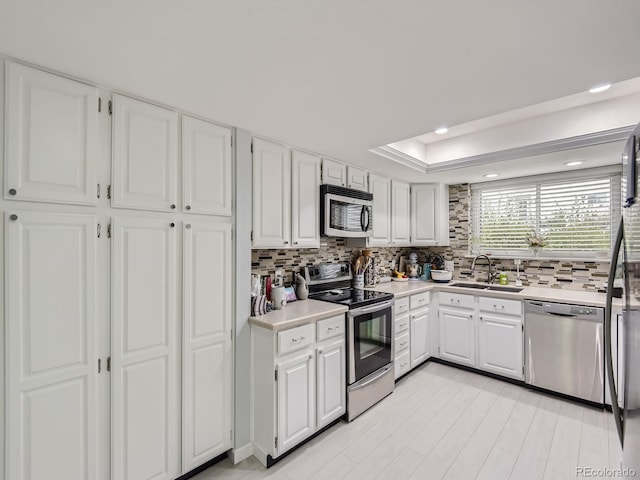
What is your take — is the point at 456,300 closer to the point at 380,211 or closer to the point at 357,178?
the point at 380,211

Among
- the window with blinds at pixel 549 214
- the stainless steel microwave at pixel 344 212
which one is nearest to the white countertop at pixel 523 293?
the window with blinds at pixel 549 214

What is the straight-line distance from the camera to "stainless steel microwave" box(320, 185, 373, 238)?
→ 2.78 metres

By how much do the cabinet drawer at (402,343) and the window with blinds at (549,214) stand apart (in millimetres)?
1679

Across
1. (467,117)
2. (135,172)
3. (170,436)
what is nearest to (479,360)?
(467,117)

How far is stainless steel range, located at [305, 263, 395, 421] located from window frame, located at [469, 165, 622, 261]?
1928 mm

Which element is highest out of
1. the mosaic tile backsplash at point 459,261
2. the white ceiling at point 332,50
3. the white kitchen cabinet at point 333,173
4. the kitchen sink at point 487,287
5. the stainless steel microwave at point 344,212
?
the white ceiling at point 332,50

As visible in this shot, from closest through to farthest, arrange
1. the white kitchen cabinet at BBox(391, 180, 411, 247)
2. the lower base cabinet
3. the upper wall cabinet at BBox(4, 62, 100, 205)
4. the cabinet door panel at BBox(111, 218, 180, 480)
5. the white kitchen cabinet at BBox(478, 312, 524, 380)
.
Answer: the upper wall cabinet at BBox(4, 62, 100, 205), the cabinet door panel at BBox(111, 218, 180, 480), the lower base cabinet, the white kitchen cabinet at BBox(478, 312, 524, 380), the white kitchen cabinet at BBox(391, 180, 411, 247)

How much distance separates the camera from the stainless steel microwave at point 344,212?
9.11 ft

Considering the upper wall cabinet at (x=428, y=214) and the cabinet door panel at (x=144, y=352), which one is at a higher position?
the upper wall cabinet at (x=428, y=214)

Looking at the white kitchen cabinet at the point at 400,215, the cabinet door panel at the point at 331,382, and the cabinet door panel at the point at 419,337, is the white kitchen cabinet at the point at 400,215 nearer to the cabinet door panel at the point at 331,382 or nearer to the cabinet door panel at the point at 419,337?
the cabinet door panel at the point at 419,337

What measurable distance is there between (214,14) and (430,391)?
3.33 m

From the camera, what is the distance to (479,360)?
10.8ft

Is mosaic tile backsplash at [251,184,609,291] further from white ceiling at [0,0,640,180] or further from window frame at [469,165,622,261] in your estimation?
white ceiling at [0,0,640,180]

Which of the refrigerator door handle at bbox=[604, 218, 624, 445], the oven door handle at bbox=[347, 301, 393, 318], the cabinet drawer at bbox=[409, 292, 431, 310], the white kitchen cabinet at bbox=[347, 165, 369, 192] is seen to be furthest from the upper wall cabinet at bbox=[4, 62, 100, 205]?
the cabinet drawer at bbox=[409, 292, 431, 310]
